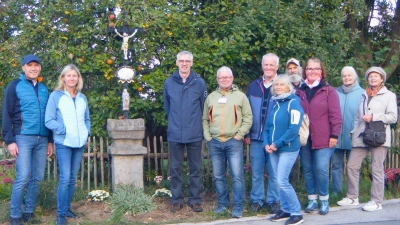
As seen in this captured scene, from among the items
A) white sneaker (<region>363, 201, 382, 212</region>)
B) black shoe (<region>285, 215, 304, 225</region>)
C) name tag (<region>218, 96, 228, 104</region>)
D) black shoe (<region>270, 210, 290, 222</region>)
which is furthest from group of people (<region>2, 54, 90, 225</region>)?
white sneaker (<region>363, 201, 382, 212</region>)

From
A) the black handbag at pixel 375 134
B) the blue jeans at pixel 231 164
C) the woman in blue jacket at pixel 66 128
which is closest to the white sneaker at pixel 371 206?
the black handbag at pixel 375 134

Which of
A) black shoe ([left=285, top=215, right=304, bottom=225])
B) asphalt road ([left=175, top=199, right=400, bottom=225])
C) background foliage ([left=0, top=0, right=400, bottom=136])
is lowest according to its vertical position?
asphalt road ([left=175, top=199, right=400, bottom=225])

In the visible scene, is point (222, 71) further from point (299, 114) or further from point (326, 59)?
point (326, 59)

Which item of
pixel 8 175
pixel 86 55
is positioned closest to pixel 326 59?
pixel 86 55

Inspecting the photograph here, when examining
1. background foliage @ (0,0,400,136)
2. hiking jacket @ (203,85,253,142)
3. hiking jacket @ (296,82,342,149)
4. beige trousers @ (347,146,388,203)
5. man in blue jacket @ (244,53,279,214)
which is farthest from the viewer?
background foliage @ (0,0,400,136)

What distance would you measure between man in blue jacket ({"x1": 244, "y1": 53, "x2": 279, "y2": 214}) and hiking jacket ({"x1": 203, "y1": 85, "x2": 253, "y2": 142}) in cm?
15

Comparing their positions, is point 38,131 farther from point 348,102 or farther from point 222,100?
point 348,102

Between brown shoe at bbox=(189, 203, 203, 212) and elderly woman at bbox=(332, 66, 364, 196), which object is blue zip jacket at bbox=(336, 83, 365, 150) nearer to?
elderly woman at bbox=(332, 66, 364, 196)

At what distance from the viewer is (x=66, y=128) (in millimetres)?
6305

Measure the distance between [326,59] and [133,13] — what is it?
3119 millimetres

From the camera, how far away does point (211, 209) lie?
284 inches

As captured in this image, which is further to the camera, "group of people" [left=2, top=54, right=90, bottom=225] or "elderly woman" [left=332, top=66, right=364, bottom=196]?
"elderly woman" [left=332, top=66, right=364, bottom=196]

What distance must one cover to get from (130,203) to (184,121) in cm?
123

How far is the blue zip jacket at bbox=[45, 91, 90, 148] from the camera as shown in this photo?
20.5ft
